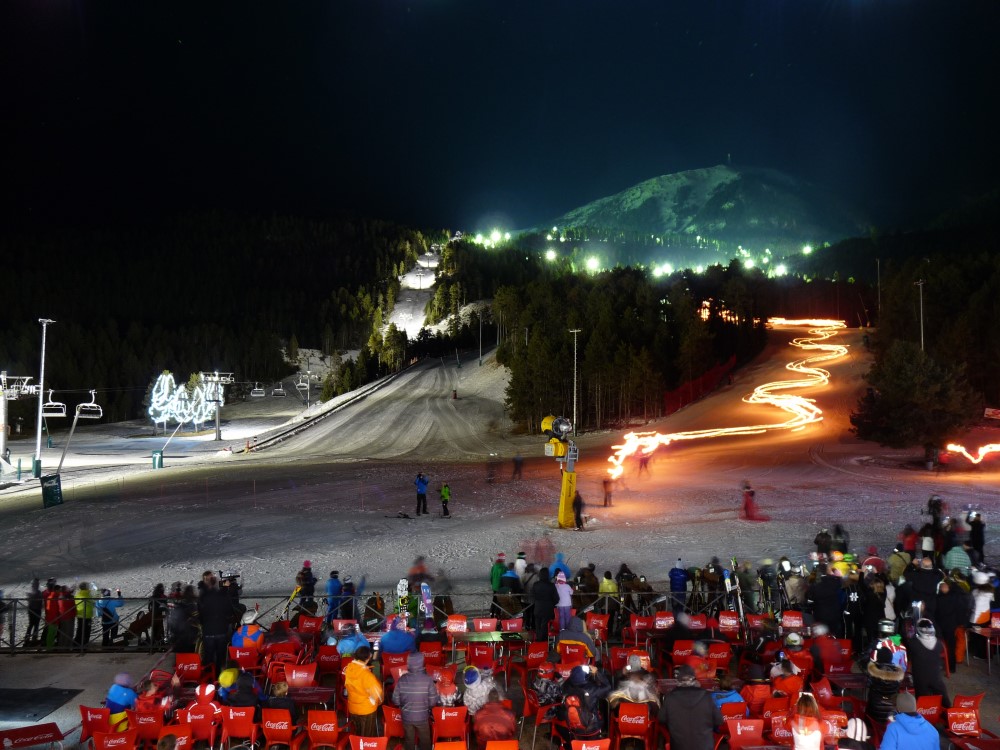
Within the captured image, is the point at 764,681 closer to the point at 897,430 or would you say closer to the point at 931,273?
the point at 897,430

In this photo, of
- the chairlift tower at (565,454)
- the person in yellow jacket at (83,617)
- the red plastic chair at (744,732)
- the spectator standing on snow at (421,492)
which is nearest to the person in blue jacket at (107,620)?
the person in yellow jacket at (83,617)

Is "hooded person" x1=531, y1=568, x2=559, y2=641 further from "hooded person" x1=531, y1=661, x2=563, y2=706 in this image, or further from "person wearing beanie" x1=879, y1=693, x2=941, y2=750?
"person wearing beanie" x1=879, y1=693, x2=941, y2=750

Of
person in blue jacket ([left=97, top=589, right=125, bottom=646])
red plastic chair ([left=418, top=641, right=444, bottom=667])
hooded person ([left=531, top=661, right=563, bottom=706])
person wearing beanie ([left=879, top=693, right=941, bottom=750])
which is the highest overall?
person wearing beanie ([left=879, top=693, right=941, bottom=750])

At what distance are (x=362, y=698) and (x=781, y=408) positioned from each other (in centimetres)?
4880

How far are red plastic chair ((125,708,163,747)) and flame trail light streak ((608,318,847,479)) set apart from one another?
90.5ft

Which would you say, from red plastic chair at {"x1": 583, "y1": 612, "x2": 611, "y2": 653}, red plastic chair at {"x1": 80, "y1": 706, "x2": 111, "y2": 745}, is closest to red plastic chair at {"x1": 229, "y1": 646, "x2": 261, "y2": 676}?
red plastic chair at {"x1": 80, "y1": 706, "x2": 111, "y2": 745}

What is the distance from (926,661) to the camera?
816cm

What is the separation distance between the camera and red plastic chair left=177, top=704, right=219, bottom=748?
7.32 meters

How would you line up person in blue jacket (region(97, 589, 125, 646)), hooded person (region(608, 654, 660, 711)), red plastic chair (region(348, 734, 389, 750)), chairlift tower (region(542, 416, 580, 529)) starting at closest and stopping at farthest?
red plastic chair (region(348, 734, 389, 750)), hooded person (region(608, 654, 660, 711)), person in blue jacket (region(97, 589, 125, 646)), chairlift tower (region(542, 416, 580, 529))

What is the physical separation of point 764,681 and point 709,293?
92.3 m

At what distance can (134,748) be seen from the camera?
6.74 metres

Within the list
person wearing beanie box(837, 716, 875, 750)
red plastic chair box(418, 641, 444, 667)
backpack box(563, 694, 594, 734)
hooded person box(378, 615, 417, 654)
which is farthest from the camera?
red plastic chair box(418, 641, 444, 667)

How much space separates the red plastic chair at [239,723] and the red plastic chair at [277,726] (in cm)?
20

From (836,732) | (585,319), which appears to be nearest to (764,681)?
(836,732)
